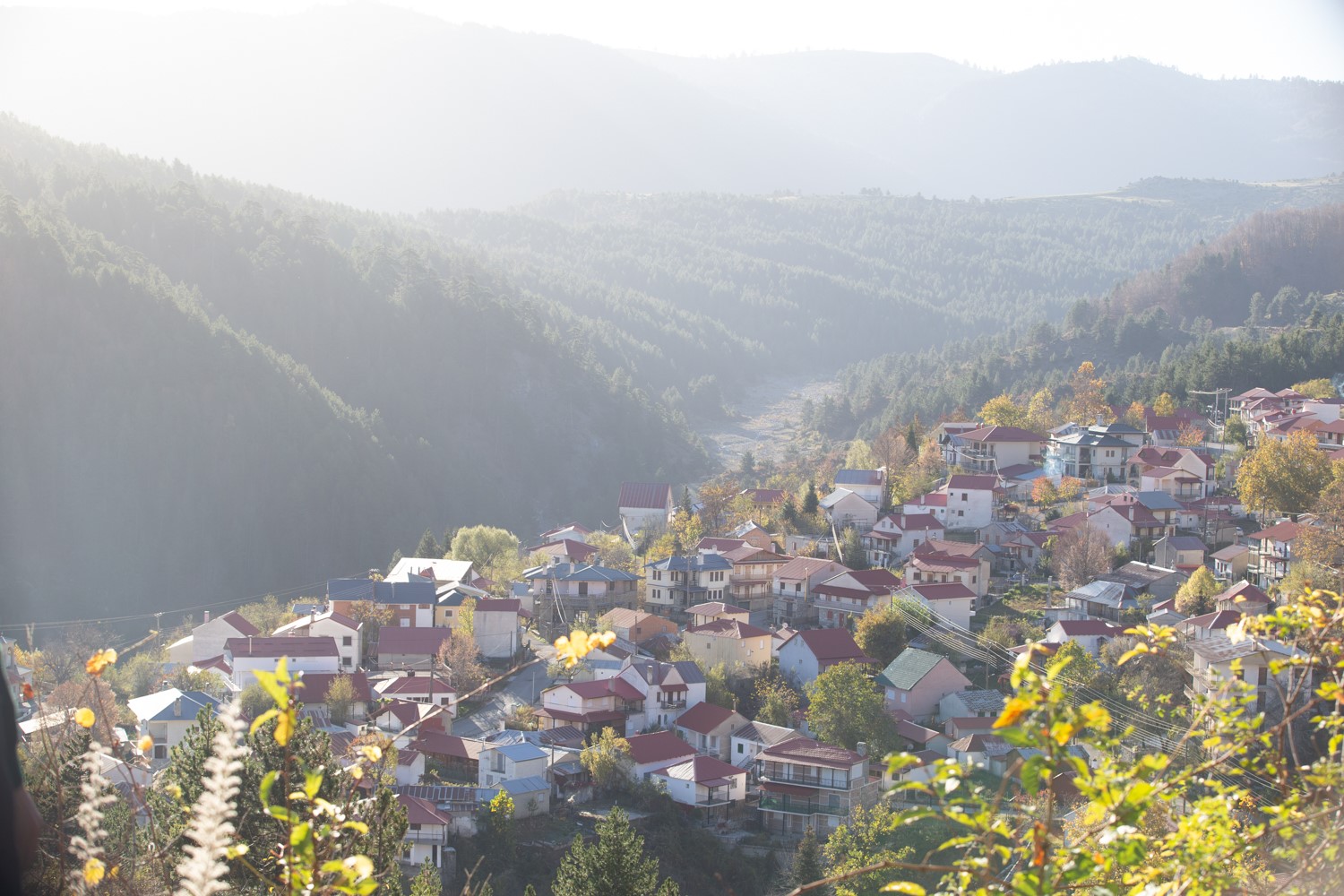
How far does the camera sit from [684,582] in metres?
23.2

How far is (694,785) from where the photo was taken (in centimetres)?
1590

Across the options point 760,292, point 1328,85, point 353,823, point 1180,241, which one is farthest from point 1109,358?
point 1328,85

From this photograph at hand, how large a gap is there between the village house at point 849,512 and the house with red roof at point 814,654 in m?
6.93

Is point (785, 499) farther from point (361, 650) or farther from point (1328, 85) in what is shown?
point (1328, 85)

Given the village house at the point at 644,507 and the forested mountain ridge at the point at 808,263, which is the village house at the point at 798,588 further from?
the forested mountain ridge at the point at 808,263

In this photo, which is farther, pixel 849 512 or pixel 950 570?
pixel 849 512

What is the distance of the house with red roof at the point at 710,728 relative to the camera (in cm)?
1753

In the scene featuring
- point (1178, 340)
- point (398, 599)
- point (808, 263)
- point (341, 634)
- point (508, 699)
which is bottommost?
point (508, 699)

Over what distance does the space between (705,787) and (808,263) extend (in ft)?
364

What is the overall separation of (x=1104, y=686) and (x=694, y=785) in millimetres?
5558

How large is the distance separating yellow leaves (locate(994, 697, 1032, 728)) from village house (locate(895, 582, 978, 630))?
18538 millimetres

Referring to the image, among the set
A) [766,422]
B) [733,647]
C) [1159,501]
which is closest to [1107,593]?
[1159,501]

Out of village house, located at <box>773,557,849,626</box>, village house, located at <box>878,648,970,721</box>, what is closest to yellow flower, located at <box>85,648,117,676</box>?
village house, located at <box>878,648,970,721</box>

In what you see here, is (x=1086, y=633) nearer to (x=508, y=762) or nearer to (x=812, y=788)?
(x=812, y=788)
